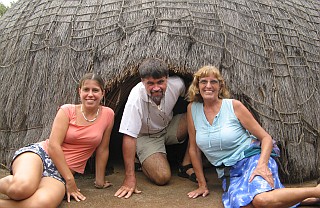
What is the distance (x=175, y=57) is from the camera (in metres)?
3.82

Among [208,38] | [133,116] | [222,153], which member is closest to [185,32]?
[208,38]

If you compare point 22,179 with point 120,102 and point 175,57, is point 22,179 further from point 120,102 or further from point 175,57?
point 175,57

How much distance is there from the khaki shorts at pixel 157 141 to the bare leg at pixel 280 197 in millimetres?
1412

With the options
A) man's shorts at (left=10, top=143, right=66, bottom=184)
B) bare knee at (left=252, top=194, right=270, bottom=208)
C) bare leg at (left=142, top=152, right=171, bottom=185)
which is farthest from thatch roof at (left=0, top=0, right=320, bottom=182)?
bare knee at (left=252, top=194, right=270, bottom=208)

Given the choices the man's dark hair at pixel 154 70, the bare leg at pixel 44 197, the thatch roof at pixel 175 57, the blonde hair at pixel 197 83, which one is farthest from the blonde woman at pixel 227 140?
the bare leg at pixel 44 197

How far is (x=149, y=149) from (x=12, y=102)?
5.59 feet

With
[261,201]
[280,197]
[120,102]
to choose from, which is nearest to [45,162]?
[120,102]

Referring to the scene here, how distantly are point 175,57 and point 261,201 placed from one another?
1.74 meters

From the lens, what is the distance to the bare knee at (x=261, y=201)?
2.65 m

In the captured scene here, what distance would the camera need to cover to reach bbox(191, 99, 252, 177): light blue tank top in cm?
314

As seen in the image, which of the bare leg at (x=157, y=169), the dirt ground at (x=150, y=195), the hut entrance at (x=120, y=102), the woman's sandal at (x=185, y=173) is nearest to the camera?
the dirt ground at (x=150, y=195)

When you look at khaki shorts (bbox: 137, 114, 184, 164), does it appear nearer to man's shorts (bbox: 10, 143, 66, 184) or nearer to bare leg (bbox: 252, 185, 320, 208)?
man's shorts (bbox: 10, 143, 66, 184)

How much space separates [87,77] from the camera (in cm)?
319

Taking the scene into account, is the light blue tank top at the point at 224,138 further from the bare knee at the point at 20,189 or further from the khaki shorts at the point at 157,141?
the bare knee at the point at 20,189
